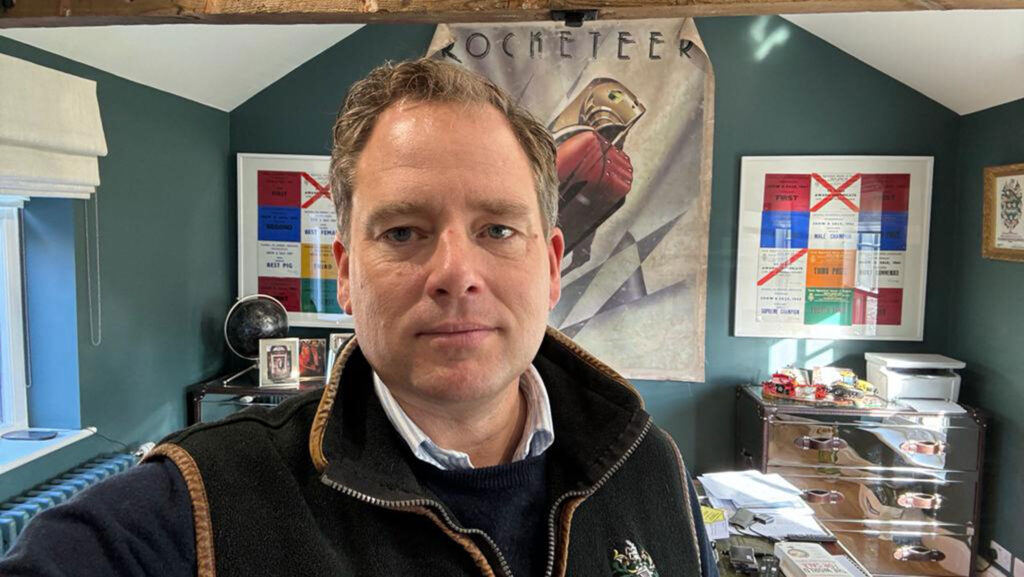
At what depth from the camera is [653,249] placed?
3.67 meters

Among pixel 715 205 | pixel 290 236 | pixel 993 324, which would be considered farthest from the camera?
pixel 290 236

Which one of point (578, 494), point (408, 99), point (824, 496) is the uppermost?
point (408, 99)

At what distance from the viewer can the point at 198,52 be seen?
9.87 feet

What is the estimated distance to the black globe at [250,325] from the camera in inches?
140

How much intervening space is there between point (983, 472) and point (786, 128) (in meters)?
2.00

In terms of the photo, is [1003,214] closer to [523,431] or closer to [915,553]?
[915,553]

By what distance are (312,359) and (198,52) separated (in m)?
1.61

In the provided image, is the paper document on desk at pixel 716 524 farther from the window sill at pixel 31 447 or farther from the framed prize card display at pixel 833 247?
the window sill at pixel 31 447

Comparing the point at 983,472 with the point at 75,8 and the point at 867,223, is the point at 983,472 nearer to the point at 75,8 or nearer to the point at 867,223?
the point at 867,223

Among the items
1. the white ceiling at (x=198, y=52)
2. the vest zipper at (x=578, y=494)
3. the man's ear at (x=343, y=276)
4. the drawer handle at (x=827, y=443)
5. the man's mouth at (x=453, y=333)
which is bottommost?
the drawer handle at (x=827, y=443)

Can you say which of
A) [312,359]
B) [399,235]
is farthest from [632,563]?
[312,359]

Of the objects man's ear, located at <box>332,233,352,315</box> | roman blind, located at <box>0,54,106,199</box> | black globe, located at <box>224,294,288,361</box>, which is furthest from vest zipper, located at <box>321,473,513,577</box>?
black globe, located at <box>224,294,288,361</box>

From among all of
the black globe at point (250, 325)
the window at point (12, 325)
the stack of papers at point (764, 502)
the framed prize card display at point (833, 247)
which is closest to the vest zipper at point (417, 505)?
the stack of papers at point (764, 502)

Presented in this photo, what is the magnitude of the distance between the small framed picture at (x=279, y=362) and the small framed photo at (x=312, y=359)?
0.08 m
